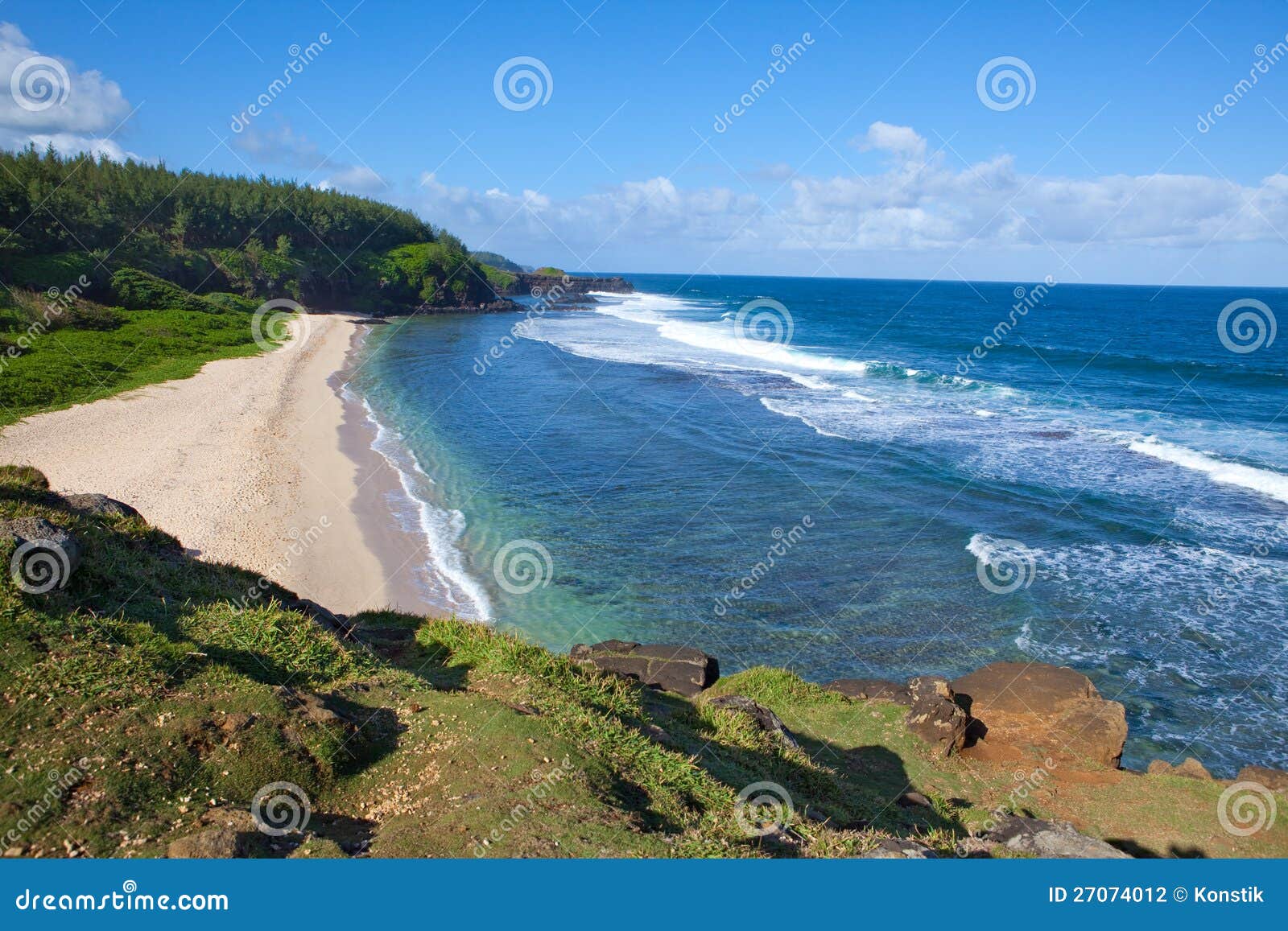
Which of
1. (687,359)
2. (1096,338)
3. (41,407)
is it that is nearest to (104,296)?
(41,407)

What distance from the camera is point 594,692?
768cm

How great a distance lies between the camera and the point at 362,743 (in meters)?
5.89

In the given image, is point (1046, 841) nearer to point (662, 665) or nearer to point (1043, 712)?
point (1043, 712)

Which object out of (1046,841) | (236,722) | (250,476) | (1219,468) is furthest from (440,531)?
(1219,468)

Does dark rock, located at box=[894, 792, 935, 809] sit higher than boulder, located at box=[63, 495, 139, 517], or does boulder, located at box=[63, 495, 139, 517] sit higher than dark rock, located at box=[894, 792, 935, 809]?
boulder, located at box=[63, 495, 139, 517]

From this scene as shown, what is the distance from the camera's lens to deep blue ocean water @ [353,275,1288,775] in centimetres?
1462

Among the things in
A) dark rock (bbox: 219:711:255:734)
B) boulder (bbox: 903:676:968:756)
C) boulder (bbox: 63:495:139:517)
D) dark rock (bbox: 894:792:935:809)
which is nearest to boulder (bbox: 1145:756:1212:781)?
boulder (bbox: 903:676:968:756)

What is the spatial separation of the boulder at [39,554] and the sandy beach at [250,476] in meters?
8.31

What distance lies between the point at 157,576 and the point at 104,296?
46.5 meters

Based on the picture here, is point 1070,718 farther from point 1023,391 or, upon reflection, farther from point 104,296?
point 104,296

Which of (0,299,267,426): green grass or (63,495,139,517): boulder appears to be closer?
(63,495,139,517): boulder

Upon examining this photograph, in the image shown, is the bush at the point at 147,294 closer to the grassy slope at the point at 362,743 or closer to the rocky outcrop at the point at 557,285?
the grassy slope at the point at 362,743

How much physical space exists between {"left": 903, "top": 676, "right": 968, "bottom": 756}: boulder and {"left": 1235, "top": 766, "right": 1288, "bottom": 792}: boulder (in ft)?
12.4

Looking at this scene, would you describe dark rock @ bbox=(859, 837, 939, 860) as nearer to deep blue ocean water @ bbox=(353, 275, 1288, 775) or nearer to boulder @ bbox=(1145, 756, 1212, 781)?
boulder @ bbox=(1145, 756, 1212, 781)
